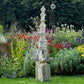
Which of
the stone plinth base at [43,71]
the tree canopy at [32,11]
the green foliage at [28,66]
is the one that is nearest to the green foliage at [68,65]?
the green foliage at [28,66]

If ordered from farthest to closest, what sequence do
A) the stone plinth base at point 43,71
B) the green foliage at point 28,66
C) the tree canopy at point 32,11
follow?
the tree canopy at point 32,11 < the green foliage at point 28,66 < the stone plinth base at point 43,71

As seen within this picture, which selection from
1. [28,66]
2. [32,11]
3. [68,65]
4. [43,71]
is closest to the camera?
[43,71]

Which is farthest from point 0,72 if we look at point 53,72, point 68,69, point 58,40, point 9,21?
point 9,21

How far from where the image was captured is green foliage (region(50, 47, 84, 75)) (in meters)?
7.61

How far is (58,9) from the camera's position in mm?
29594

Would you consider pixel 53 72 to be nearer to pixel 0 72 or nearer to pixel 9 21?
pixel 0 72

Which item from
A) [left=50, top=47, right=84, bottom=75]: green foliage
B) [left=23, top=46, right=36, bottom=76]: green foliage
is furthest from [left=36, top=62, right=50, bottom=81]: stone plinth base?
[left=50, top=47, right=84, bottom=75]: green foliage

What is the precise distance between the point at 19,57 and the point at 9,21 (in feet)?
70.4

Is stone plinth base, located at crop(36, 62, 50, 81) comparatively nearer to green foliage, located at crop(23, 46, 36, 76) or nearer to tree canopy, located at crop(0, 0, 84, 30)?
green foliage, located at crop(23, 46, 36, 76)

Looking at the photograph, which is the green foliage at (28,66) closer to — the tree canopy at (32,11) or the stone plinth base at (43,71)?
the stone plinth base at (43,71)

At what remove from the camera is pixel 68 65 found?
7.71 meters

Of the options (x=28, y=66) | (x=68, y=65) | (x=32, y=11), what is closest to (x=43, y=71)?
(x=28, y=66)

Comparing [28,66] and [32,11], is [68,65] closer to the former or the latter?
[28,66]

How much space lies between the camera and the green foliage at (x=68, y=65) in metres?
7.61
